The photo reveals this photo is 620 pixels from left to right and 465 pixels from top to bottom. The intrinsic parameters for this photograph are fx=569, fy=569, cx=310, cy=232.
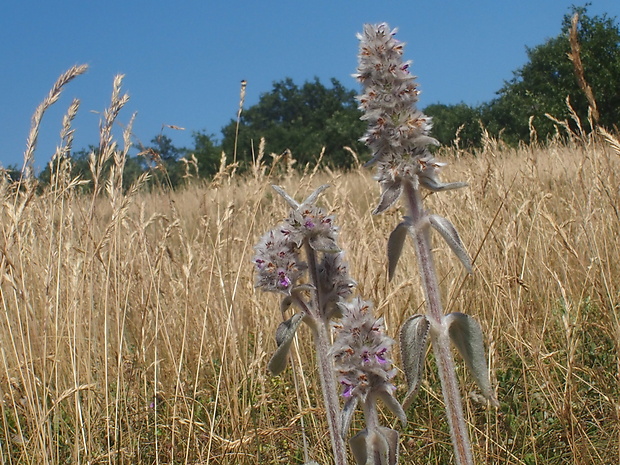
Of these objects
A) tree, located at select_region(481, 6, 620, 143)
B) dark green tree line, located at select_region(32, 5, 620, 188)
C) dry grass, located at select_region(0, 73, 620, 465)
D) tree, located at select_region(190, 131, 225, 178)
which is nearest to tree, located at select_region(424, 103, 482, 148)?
dark green tree line, located at select_region(32, 5, 620, 188)

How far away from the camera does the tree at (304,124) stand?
27183mm

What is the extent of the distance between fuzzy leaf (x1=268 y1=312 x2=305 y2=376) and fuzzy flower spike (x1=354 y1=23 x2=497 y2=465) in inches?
8.5

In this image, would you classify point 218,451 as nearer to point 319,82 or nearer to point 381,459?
point 381,459

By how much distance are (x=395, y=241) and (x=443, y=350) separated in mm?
219

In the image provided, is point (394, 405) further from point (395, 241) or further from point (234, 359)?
point (234, 359)

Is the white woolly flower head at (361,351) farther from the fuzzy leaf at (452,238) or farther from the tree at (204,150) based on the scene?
the tree at (204,150)

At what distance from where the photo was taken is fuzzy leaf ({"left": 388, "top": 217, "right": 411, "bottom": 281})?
1.06 metres

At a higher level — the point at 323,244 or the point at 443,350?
the point at 323,244

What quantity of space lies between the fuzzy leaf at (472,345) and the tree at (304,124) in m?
20.4

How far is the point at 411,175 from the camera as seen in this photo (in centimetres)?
104

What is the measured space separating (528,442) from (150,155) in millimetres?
2072

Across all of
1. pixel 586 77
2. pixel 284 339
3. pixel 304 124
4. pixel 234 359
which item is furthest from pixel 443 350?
pixel 304 124

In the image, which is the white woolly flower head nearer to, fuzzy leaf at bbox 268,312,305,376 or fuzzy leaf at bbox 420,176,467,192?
fuzzy leaf at bbox 268,312,305,376

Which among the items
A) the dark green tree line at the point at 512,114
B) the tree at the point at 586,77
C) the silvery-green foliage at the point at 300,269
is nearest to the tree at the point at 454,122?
the dark green tree line at the point at 512,114
